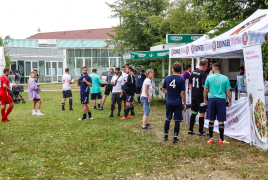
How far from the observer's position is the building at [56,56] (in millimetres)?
38294

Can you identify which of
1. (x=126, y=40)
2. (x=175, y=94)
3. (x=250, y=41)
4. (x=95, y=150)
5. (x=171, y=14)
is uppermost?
(x=171, y=14)

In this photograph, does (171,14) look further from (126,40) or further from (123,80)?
(123,80)

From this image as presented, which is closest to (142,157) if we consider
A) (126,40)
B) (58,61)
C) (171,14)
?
(171,14)

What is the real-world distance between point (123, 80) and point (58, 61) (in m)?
34.2

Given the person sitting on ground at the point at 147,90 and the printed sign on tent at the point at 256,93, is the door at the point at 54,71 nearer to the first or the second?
the person sitting on ground at the point at 147,90

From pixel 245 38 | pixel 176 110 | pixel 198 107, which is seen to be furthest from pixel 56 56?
pixel 245 38

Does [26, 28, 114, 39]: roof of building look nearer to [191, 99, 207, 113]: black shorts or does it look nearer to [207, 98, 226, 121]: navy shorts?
[191, 99, 207, 113]: black shorts

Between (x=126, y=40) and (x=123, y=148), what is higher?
(x=126, y=40)

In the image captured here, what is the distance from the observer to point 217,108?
6.57m

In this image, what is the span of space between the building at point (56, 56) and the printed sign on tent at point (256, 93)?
3512 centimetres

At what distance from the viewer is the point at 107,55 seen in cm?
4691

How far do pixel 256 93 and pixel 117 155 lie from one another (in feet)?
10.4

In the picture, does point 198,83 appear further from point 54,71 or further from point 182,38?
point 54,71

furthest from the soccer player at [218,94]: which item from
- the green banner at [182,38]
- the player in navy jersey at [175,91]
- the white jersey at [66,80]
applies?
the green banner at [182,38]
